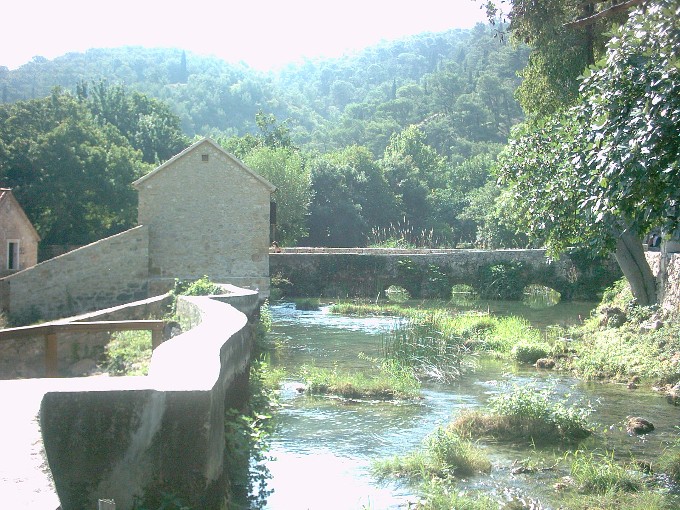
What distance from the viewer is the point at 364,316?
29.6 m

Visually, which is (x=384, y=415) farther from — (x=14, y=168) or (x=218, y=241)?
(x=14, y=168)

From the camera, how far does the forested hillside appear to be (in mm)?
55469

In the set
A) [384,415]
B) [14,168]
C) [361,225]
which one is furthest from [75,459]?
[361,225]

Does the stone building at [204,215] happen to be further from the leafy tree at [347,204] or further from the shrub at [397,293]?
the leafy tree at [347,204]

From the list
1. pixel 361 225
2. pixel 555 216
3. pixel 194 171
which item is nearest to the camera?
pixel 555 216

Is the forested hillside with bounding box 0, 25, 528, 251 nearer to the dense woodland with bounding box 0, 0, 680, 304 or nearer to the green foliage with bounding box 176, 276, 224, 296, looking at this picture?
the dense woodland with bounding box 0, 0, 680, 304

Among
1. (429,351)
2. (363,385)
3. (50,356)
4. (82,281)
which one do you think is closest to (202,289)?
(429,351)

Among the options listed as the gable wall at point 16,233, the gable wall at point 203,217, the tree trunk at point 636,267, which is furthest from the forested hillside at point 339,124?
the gable wall at point 203,217

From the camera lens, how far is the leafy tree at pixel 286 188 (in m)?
A: 52.2

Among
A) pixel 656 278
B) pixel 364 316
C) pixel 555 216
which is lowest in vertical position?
pixel 364 316

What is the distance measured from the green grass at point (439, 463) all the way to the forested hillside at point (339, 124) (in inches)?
673

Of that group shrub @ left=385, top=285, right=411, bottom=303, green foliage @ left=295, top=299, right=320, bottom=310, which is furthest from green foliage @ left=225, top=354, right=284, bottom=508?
shrub @ left=385, top=285, right=411, bottom=303

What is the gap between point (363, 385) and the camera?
48.3 ft

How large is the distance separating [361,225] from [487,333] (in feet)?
128
